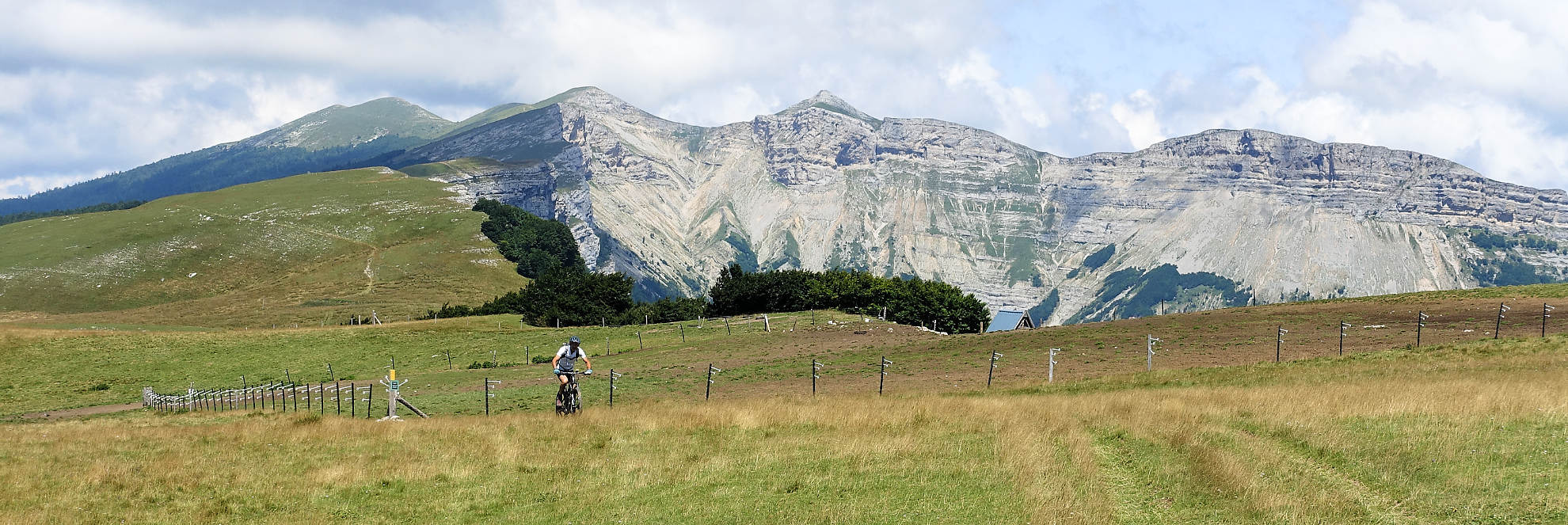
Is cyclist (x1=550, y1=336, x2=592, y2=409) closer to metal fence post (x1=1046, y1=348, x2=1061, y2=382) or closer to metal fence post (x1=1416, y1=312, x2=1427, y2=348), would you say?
metal fence post (x1=1046, y1=348, x2=1061, y2=382)

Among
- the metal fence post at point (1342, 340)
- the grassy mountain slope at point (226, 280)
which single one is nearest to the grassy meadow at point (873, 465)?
the metal fence post at point (1342, 340)

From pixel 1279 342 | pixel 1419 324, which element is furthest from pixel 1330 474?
→ pixel 1419 324

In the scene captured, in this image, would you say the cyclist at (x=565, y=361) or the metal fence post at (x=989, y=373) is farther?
the metal fence post at (x=989, y=373)

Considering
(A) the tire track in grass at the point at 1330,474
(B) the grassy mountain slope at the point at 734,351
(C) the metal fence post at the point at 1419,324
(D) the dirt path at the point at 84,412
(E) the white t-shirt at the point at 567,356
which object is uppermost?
(E) the white t-shirt at the point at 567,356

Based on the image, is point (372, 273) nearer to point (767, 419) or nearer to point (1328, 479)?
point (767, 419)

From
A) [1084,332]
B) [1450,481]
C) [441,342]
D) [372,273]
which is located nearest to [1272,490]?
[1450,481]

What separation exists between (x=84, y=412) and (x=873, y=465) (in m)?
49.4

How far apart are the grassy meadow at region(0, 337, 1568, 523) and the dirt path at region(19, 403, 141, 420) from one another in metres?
23.5

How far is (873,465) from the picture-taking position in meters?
19.7

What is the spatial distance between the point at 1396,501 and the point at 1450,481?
4.58 ft

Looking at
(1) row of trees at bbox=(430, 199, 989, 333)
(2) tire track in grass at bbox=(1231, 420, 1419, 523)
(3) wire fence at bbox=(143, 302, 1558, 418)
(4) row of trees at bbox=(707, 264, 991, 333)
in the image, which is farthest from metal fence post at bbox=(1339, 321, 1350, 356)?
(4) row of trees at bbox=(707, 264, 991, 333)

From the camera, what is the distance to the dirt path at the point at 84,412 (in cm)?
4797

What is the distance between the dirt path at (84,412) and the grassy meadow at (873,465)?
23.5m

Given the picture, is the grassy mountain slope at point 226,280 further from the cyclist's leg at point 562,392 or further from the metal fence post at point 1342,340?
the metal fence post at point 1342,340
